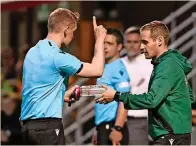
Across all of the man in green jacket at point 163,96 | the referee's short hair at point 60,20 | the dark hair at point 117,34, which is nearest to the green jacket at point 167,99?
the man in green jacket at point 163,96

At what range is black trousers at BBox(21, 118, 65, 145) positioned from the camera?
258 inches

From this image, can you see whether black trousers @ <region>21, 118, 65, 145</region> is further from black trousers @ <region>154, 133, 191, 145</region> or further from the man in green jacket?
black trousers @ <region>154, 133, 191, 145</region>

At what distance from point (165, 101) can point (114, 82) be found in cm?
224

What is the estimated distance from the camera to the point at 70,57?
6.51m

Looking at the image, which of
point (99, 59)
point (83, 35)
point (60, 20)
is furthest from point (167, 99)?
point (83, 35)

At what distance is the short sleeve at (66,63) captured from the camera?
21.3 ft

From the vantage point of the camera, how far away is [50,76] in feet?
21.4

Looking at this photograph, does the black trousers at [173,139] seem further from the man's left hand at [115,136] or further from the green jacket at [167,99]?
the man's left hand at [115,136]

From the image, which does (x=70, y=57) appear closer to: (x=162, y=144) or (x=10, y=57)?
(x=162, y=144)

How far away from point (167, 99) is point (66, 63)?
94 centimetres

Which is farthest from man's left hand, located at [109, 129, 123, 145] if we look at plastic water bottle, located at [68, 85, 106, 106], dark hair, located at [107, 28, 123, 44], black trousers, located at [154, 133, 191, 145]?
black trousers, located at [154, 133, 191, 145]

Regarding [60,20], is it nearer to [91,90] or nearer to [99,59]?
[99,59]

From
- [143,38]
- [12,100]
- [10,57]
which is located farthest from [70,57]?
[10,57]

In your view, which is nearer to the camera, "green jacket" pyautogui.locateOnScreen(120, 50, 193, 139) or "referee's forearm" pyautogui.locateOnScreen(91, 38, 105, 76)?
"green jacket" pyautogui.locateOnScreen(120, 50, 193, 139)
